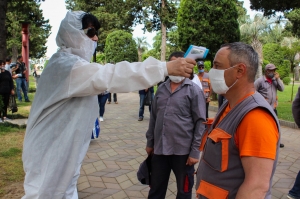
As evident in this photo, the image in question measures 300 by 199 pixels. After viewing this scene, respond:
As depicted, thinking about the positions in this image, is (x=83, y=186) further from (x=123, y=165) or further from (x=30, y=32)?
(x=30, y=32)

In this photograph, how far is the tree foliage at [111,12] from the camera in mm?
29344

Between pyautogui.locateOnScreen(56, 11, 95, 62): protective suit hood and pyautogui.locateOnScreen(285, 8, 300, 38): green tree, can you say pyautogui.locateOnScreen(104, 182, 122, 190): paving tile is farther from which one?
pyautogui.locateOnScreen(285, 8, 300, 38): green tree

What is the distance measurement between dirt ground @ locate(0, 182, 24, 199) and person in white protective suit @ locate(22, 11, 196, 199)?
2.15m

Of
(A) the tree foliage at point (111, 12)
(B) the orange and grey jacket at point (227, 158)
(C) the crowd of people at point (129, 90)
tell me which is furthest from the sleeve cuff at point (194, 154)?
(A) the tree foliage at point (111, 12)

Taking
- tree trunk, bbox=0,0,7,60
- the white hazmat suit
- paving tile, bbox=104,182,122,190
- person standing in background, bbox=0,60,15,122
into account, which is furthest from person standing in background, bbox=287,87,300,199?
tree trunk, bbox=0,0,7,60

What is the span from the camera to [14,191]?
4117 millimetres

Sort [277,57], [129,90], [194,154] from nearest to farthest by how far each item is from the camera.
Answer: [129,90], [194,154], [277,57]

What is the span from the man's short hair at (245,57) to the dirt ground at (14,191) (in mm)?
3399

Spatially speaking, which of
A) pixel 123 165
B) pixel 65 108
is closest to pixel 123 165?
pixel 123 165

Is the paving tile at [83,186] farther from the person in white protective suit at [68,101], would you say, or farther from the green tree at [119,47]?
the green tree at [119,47]

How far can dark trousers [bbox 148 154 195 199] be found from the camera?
309cm

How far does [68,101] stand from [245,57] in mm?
1181

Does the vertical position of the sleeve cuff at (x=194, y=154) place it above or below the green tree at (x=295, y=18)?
below

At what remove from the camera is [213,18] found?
14055mm
